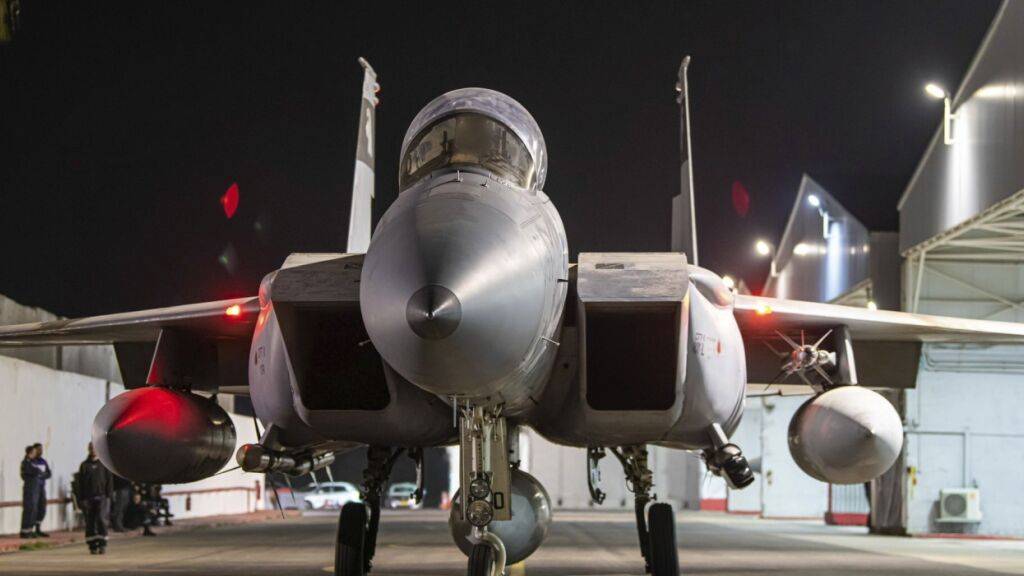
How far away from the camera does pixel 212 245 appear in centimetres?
5009

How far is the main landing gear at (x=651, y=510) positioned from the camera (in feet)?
30.3

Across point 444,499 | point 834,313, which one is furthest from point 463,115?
point 444,499

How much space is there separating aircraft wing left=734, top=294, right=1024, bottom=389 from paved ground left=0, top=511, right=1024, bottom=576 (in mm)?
2661

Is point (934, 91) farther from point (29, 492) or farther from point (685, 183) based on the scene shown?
point (29, 492)

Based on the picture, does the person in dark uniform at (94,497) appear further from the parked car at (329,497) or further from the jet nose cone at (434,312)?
the parked car at (329,497)

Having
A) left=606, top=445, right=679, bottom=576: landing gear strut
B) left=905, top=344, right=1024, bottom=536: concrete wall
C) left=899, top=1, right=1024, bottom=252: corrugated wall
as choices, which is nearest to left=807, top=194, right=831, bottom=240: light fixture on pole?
left=905, top=344, right=1024, bottom=536: concrete wall

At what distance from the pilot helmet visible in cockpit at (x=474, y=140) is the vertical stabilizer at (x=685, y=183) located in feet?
13.3

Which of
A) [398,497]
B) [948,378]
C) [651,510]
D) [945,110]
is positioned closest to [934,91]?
[945,110]

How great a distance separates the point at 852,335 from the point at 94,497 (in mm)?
9667

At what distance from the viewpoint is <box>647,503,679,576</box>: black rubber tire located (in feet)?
30.2

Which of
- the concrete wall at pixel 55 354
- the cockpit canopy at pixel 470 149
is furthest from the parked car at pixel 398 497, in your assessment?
the cockpit canopy at pixel 470 149

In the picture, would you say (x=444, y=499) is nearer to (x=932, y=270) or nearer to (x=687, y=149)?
(x=932, y=270)

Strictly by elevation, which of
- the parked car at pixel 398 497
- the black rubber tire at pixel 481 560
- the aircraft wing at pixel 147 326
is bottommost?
the parked car at pixel 398 497

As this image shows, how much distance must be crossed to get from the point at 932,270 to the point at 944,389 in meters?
2.21
